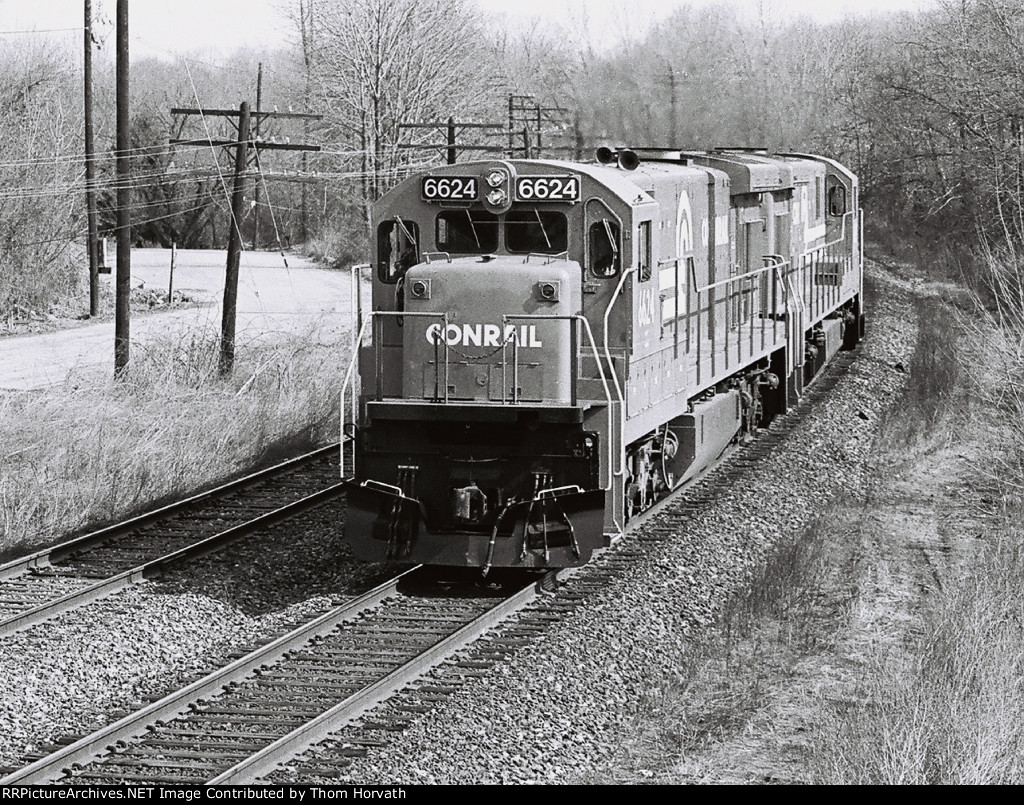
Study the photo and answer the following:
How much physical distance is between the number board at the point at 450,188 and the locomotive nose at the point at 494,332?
22.7 inches

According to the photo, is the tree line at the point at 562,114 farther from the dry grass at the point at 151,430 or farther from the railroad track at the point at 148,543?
the railroad track at the point at 148,543

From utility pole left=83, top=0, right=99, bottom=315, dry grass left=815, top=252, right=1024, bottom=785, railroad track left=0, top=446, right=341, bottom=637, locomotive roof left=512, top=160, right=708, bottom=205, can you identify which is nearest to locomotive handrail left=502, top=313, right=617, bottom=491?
locomotive roof left=512, top=160, right=708, bottom=205

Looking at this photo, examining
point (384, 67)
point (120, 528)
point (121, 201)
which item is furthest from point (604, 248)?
point (384, 67)

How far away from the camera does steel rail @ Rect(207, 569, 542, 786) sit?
272 inches

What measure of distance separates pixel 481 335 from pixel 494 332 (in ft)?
0.34

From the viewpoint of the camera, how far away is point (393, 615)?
9.82 metres

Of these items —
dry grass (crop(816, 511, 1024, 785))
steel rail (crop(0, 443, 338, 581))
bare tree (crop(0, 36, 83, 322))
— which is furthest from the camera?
bare tree (crop(0, 36, 83, 322))

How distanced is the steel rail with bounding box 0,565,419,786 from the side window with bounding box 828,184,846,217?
46.5 feet

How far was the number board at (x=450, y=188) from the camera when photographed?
34.3 ft

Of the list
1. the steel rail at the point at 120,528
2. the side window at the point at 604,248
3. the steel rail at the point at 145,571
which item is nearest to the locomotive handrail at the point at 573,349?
the side window at the point at 604,248

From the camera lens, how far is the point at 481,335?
1009cm

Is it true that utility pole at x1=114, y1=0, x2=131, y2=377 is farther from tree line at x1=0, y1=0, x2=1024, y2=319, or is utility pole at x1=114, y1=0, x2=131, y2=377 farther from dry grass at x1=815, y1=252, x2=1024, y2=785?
dry grass at x1=815, y1=252, x2=1024, y2=785

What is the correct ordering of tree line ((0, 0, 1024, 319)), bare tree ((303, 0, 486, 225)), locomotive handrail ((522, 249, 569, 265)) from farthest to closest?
bare tree ((303, 0, 486, 225)) → tree line ((0, 0, 1024, 319)) → locomotive handrail ((522, 249, 569, 265))

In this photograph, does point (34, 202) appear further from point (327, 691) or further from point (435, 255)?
point (327, 691)
